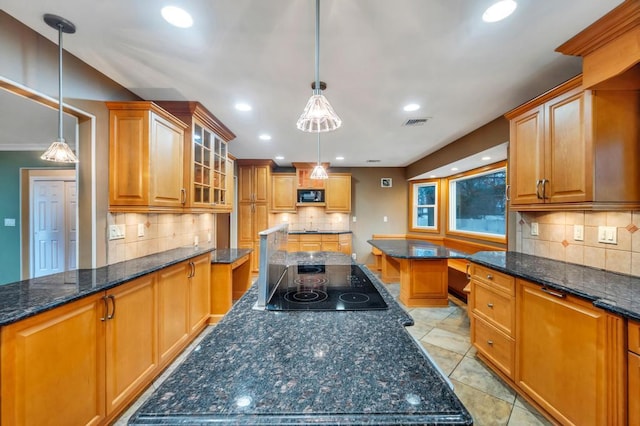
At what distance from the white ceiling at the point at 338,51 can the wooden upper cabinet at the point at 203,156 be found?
0.52ft

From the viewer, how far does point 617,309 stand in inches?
45.6

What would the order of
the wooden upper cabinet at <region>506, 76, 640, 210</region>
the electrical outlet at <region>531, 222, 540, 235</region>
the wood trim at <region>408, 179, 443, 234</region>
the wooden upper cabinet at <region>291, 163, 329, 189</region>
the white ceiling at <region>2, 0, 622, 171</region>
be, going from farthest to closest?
the wooden upper cabinet at <region>291, 163, 329, 189</region> < the wood trim at <region>408, 179, 443, 234</region> < the electrical outlet at <region>531, 222, 540, 235</region> < the wooden upper cabinet at <region>506, 76, 640, 210</region> < the white ceiling at <region>2, 0, 622, 171</region>

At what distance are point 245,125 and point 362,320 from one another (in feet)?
8.95

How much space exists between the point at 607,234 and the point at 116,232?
3.75 meters

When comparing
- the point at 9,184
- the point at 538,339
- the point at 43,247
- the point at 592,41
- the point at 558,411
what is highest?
the point at 592,41

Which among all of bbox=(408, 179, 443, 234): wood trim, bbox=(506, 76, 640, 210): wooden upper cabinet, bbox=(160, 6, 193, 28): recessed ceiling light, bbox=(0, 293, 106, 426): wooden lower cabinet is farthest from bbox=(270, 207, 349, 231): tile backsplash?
bbox=(160, 6, 193, 28): recessed ceiling light

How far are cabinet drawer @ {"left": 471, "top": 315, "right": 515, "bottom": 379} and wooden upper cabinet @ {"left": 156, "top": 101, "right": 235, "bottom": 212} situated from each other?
297 centimetres

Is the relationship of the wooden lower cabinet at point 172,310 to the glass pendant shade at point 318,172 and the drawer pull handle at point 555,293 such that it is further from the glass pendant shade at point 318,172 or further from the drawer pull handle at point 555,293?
the drawer pull handle at point 555,293

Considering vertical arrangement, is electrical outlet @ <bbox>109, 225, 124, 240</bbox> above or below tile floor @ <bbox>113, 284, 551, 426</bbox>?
above

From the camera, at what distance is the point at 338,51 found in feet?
5.44

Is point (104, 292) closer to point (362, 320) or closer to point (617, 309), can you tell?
point (362, 320)

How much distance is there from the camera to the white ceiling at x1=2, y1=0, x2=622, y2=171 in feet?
4.39

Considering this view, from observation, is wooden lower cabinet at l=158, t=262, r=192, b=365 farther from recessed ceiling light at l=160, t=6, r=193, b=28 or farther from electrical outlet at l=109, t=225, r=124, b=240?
recessed ceiling light at l=160, t=6, r=193, b=28

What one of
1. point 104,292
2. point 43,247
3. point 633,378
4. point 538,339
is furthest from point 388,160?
point 43,247
